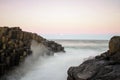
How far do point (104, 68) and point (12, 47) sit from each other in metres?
10.2

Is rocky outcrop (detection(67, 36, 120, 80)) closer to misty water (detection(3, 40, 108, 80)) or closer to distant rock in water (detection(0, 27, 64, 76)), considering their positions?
misty water (detection(3, 40, 108, 80))

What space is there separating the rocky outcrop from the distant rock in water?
23.3ft

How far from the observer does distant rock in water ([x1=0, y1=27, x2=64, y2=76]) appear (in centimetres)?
1725

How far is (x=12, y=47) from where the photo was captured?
61.4 feet

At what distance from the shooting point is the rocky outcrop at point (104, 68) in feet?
32.3

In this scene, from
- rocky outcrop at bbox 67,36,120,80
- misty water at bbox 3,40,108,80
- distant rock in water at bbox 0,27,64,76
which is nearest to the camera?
rocky outcrop at bbox 67,36,120,80

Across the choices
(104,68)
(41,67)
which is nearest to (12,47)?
(41,67)

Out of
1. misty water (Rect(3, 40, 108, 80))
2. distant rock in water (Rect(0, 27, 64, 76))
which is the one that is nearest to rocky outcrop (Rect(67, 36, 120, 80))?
misty water (Rect(3, 40, 108, 80))

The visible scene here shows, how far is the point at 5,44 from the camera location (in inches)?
735

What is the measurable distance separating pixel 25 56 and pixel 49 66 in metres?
2.22

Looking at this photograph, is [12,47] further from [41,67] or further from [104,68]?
[104,68]

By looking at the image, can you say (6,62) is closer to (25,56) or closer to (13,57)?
(13,57)

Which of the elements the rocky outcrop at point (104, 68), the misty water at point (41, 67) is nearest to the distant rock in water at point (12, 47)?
the misty water at point (41, 67)

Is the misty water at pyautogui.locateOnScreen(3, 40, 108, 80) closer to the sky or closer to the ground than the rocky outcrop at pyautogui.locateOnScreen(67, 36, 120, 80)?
closer to the ground
